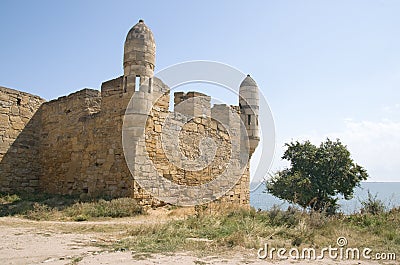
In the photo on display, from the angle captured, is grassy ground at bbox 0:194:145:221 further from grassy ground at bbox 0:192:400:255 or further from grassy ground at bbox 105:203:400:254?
grassy ground at bbox 105:203:400:254

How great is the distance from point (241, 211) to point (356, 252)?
13.0ft

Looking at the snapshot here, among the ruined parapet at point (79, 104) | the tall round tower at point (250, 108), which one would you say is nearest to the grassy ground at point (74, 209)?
the ruined parapet at point (79, 104)

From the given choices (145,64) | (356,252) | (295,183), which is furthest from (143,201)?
(295,183)

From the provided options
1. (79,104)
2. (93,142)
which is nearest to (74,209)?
(93,142)

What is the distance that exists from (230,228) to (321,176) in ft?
58.6

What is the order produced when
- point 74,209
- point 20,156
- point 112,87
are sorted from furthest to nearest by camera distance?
point 20,156
point 112,87
point 74,209

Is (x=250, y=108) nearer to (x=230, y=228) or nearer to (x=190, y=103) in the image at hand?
(x=190, y=103)

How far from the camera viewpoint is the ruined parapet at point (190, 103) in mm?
13305

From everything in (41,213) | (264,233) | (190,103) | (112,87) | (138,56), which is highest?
(138,56)

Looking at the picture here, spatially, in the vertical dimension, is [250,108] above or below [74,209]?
above

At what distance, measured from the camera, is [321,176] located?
23672mm

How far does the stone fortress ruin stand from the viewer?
1120cm

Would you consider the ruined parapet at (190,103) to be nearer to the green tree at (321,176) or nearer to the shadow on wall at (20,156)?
the shadow on wall at (20,156)

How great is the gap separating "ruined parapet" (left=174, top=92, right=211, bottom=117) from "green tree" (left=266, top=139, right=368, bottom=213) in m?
10.9
